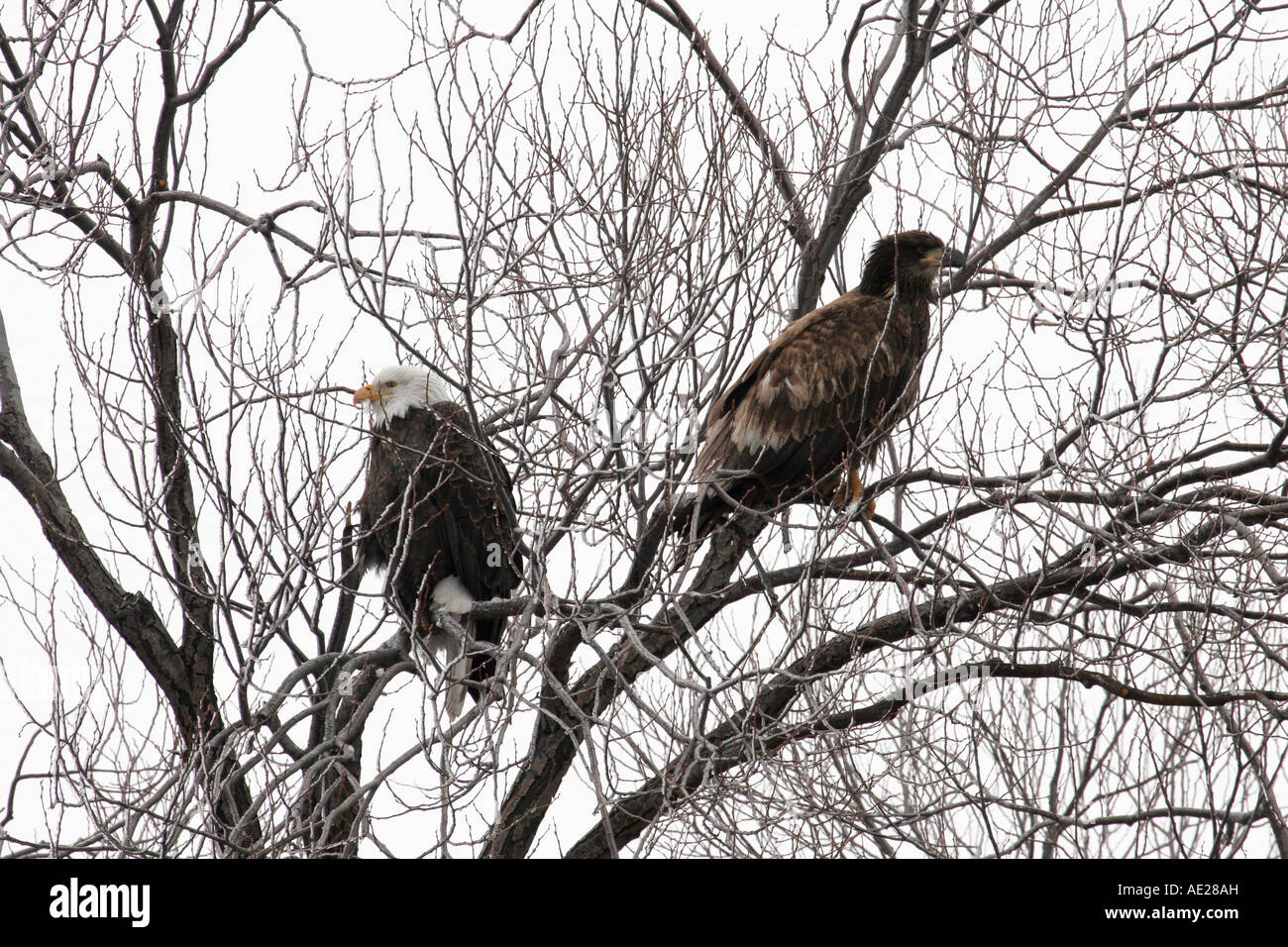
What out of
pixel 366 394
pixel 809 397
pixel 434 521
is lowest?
pixel 809 397

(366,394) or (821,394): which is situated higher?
(366,394)

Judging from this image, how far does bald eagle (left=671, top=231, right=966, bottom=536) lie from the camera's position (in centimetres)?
562

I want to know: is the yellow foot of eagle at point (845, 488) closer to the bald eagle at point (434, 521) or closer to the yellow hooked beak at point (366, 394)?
the bald eagle at point (434, 521)

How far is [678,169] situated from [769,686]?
2.01 meters

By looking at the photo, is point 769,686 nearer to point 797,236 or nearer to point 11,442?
point 797,236

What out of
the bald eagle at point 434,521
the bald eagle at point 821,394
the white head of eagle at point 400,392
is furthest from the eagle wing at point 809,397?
the white head of eagle at point 400,392

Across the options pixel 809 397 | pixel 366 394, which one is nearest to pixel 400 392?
pixel 366 394

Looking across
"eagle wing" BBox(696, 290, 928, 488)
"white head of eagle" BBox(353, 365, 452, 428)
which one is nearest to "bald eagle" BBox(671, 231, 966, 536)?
"eagle wing" BBox(696, 290, 928, 488)

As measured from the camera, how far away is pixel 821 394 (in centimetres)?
571

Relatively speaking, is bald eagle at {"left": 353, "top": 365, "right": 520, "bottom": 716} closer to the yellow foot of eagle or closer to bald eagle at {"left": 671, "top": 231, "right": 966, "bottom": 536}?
bald eagle at {"left": 671, "top": 231, "right": 966, "bottom": 536}

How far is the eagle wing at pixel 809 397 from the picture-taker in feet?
Result: 18.5

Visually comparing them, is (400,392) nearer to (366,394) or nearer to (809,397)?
(366,394)

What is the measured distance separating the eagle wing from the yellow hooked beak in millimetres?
1597

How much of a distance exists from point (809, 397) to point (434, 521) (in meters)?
1.93
